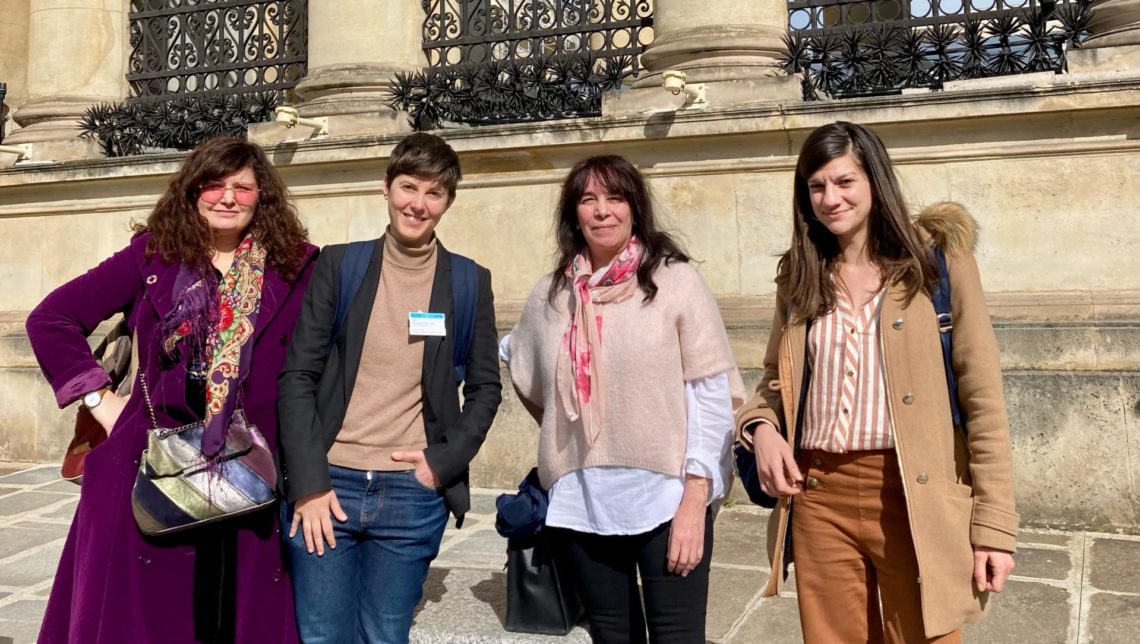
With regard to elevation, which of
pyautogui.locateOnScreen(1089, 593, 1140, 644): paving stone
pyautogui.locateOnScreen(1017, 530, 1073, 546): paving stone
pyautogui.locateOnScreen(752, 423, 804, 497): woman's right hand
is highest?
pyautogui.locateOnScreen(752, 423, 804, 497): woman's right hand

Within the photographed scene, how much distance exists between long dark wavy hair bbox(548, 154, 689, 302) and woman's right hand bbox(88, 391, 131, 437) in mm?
1324

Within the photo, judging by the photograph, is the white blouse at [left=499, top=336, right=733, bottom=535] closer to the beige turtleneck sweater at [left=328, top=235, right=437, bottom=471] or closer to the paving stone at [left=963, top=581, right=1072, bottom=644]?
the beige turtleneck sweater at [left=328, top=235, right=437, bottom=471]

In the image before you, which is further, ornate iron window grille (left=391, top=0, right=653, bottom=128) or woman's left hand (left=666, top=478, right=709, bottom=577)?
ornate iron window grille (left=391, top=0, right=653, bottom=128)

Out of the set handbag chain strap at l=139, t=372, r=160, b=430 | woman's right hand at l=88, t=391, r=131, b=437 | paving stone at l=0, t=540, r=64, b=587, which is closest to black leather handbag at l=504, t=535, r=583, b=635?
handbag chain strap at l=139, t=372, r=160, b=430

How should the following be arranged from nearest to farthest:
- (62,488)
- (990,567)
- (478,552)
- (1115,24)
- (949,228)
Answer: (990,567)
(949,228)
(478,552)
(1115,24)
(62,488)

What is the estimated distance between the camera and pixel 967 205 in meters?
6.25

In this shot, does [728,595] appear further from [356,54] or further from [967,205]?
[356,54]

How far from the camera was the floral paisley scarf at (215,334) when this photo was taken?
8.75 feet

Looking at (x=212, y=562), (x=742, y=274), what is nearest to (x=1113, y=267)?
(x=742, y=274)

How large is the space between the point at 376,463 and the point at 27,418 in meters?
7.26

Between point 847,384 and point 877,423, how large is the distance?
0.12 m

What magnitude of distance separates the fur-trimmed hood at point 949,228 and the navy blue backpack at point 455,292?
1.28 m

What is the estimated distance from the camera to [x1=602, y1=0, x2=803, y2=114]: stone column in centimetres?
680

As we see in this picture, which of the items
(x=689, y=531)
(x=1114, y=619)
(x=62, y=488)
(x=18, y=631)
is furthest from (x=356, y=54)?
(x=1114, y=619)
